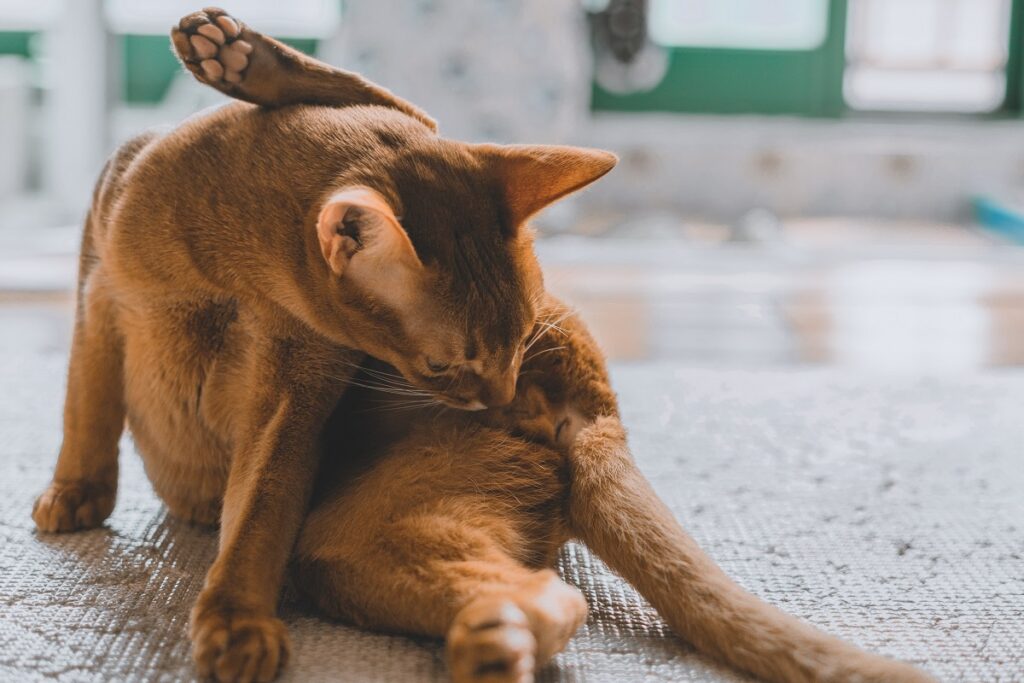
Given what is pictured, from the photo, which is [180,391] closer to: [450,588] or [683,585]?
[450,588]

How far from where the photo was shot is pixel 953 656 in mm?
903

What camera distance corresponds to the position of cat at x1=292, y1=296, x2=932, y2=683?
2.60ft

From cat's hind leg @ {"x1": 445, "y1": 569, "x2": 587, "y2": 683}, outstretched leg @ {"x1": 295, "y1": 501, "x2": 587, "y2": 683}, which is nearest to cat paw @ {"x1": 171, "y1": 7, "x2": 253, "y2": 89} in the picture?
outstretched leg @ {"x1": 295, "y1": 501, "x2": 587, "y2": 683}

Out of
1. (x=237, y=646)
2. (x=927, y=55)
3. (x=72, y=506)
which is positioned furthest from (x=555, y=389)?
(x=927, y=55)

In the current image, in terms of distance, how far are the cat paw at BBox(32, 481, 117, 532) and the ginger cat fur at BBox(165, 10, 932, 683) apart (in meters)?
0.26

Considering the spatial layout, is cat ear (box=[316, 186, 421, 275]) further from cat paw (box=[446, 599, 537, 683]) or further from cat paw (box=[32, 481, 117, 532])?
cat paw (box=[32, 481, 117, 532])

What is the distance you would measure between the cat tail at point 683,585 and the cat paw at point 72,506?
0.48m

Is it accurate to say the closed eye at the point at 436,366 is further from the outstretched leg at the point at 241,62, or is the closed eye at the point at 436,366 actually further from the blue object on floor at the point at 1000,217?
the blue object on floor at the point at 1000,217

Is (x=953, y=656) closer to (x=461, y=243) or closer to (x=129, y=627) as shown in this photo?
(x=461, y=243)

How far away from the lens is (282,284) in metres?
0.98

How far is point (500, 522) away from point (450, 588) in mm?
112

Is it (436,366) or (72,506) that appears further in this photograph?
(72,506)

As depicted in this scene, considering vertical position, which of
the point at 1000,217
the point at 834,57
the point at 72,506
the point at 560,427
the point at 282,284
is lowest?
the point at 1000,217

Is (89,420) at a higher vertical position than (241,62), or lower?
lower
